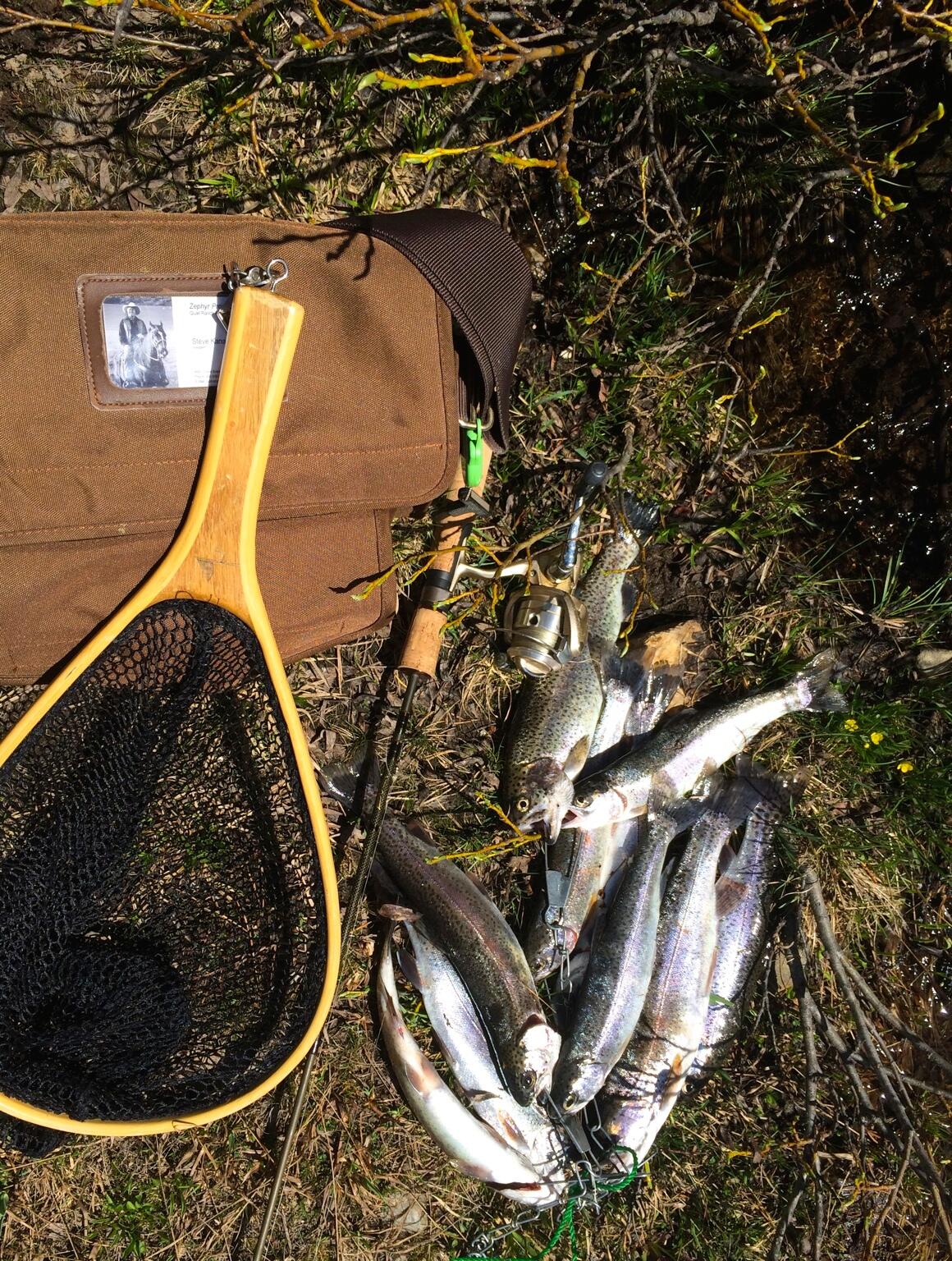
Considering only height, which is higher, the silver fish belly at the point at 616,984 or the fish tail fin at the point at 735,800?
the fish tail fin at the point at 735,800

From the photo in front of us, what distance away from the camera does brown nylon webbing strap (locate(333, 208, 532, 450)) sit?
235 cm

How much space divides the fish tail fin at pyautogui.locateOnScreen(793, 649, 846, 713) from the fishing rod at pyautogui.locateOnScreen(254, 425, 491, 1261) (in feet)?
4.35

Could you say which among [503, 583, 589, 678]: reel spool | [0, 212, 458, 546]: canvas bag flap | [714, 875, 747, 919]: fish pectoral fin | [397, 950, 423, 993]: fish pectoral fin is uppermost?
[0, 212, 458, 546]: canvas bag flap

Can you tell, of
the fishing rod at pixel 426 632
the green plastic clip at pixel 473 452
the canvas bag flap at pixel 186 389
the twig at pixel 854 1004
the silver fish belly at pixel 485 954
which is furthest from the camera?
the twig at pixel 854 1004

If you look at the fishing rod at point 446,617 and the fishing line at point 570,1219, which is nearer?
the fishing rod at point 446,617

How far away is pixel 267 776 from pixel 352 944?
2.88ft

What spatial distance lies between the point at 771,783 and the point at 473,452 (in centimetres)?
165

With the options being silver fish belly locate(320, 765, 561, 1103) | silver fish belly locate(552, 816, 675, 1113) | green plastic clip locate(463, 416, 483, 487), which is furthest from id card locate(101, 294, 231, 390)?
silver fish belly locate(552, 816, 675, 1113)

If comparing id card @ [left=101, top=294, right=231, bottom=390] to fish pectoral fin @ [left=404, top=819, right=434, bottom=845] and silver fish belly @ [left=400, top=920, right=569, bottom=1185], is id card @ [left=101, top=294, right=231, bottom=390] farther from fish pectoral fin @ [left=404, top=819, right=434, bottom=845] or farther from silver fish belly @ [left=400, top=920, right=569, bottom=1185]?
silver fish belly @ [left=400, top=920, right=569, bottom=1185]

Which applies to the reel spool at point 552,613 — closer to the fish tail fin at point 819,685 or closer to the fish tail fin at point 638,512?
the fish tail fin at point 638,512

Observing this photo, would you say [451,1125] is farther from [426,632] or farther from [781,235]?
[781,235]

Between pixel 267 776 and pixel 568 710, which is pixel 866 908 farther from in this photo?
pixel 267 776

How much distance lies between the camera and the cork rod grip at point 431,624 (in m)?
2.77

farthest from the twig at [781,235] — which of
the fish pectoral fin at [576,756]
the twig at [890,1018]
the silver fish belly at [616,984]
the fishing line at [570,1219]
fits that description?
the fishing line at [570,1219]
